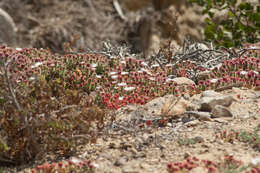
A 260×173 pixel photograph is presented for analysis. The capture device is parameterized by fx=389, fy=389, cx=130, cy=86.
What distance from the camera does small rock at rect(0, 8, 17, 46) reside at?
592 inches

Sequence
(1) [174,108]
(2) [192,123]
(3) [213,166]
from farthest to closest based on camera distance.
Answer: (1) [174,108], (2) [192,123], (3) [213,166]

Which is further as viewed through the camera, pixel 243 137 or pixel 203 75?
pixel 203 75

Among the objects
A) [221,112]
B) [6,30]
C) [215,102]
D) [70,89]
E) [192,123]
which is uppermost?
[6,30]

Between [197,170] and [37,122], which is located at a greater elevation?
[37,122]

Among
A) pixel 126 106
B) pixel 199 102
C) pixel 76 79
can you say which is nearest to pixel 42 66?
pixel 76 79

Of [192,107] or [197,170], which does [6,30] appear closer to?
[192,107]

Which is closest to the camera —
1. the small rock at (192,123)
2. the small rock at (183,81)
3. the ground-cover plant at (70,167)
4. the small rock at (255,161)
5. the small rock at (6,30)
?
the small rock at (255,161)

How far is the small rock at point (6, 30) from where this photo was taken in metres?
15.0

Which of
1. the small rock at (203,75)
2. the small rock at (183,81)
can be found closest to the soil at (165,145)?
the small rock at (183,81)

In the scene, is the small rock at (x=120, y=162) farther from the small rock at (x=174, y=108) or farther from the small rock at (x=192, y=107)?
the small rock at (x=192, y=107)

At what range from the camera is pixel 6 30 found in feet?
50.2

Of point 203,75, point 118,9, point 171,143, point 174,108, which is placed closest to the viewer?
point 171,143

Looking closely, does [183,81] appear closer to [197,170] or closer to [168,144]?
[168,144]

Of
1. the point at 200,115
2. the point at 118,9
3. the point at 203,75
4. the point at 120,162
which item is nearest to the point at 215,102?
the point at 200,115
